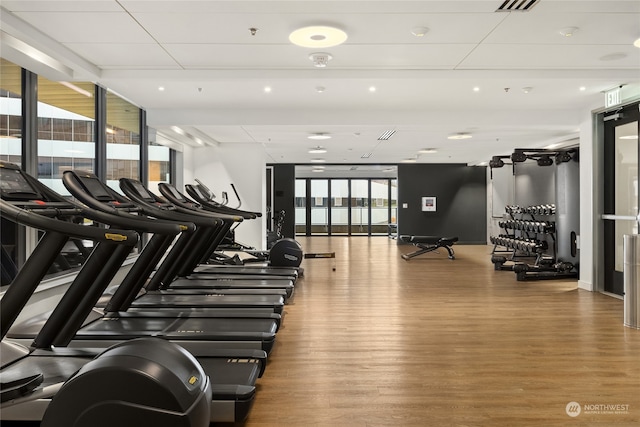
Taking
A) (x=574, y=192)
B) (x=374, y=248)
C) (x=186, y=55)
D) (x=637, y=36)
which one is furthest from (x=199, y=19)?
(x=374, y=248)

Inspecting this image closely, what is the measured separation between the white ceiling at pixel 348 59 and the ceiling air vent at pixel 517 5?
7cm

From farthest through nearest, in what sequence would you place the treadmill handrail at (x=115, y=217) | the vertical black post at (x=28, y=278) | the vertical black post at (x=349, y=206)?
the vertical black post at (x=349, y=206) < the treadmill handrail at (x=115, y=217) < the vertical black post at (x=28, y=278)

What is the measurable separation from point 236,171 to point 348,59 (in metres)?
6.38

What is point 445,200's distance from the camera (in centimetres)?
1560

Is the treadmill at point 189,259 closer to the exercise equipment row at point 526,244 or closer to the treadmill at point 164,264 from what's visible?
the treadmill at point 164,264

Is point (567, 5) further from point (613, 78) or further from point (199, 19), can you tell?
point (199, 19)

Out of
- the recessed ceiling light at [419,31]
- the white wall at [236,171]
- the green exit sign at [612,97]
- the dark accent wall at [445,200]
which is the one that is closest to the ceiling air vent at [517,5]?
the recessed ceiling light at [419,31]

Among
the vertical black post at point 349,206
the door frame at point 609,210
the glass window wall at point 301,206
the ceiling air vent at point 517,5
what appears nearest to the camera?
the ceiling air vent at point 517,5

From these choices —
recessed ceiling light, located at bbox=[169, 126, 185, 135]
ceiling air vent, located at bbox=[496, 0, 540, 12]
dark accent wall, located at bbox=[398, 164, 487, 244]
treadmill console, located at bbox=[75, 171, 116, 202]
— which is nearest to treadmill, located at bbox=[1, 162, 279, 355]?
treadmill console, located at bbox=[75, 171, 116, 202]

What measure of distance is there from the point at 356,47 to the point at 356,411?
3216 mm

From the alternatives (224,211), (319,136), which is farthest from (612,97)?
(224,211)

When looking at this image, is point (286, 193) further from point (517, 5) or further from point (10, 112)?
point (517, 5)

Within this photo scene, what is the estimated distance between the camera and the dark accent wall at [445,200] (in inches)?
611

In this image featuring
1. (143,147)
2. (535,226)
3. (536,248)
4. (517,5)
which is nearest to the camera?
(517,5)
